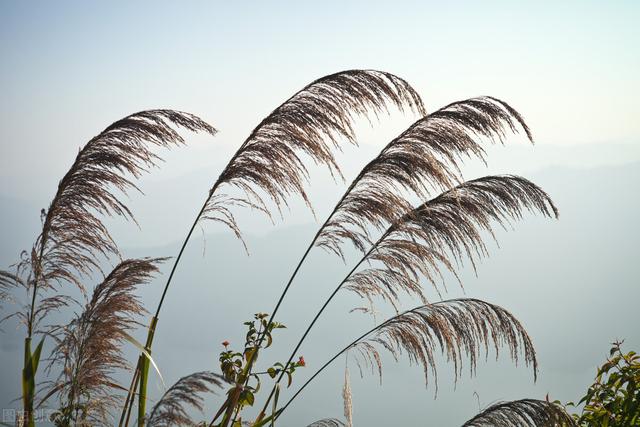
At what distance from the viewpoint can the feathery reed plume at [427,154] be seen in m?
2.13

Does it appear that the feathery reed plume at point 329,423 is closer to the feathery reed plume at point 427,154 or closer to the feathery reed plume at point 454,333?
the feathery reed plume at point 454,333

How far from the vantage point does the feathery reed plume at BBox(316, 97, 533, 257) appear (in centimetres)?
213

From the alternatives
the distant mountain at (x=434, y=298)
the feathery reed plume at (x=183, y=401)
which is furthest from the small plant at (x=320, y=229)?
the distant mountain at (x=434, y=298)

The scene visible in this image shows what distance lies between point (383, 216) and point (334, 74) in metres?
0.58

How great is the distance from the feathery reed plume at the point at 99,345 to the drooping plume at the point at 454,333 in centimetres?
99

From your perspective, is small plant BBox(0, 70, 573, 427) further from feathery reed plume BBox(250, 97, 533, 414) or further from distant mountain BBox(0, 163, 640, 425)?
distant mountain BBox(0, 163, 640, 425)

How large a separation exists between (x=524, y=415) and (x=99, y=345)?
1.69m

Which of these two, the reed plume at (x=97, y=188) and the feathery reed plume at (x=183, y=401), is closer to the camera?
the feathery reed plume at (x=183, y=401)

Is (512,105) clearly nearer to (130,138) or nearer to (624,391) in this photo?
(624,391)

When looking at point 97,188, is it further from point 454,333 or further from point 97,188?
point 454,333

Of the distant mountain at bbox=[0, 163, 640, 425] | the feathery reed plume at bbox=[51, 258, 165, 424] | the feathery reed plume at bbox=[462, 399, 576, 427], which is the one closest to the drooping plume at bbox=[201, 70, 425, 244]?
the feathery reed plume at bbox=[51, 258, 165, 424]

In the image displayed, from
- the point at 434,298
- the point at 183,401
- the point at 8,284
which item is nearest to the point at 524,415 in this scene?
the point at 183,401

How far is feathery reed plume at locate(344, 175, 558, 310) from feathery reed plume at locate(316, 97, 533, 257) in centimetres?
10

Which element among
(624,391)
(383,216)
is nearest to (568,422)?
(624,391)
